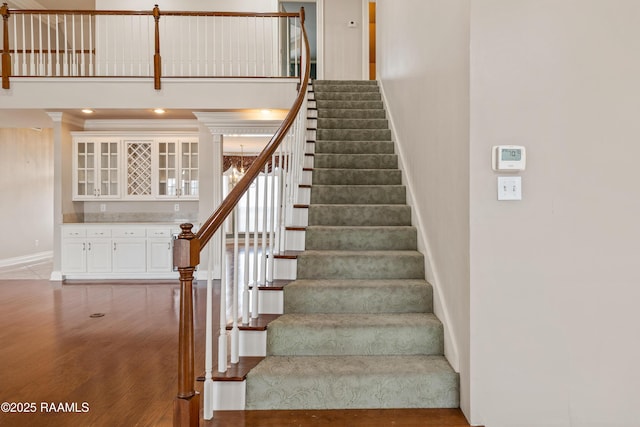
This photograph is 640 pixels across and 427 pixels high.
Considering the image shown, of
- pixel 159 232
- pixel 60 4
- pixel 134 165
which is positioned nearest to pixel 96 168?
pixel 134 165

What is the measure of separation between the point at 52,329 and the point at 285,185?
274 cm

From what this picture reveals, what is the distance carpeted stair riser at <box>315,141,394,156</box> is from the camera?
4270 millimetres

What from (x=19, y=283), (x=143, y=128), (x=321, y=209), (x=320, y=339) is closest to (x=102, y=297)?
(x=19, y=283)

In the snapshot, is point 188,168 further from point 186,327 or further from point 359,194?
point 186,327

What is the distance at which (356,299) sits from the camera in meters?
2.63

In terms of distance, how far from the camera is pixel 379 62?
5.92m

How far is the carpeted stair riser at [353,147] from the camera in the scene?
4270 mm

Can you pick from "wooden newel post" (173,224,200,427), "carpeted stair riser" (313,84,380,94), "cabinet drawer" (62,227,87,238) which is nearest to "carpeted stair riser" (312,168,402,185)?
"wooden newel post" (173,224,200,427)

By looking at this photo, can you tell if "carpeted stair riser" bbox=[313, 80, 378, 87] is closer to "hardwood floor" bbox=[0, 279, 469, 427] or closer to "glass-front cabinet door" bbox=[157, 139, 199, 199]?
"glass-front cabinet door" bbox=[157, 139, 199, 199]
